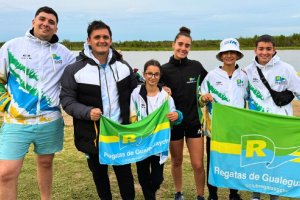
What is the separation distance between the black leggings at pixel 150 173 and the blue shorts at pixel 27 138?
1128 millimetres

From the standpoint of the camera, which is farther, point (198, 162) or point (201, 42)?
point (201, 42)

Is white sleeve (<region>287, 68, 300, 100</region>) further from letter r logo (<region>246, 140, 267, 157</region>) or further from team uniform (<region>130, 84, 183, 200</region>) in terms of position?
team uniform (<region>130, 84, 183, 200</region>)

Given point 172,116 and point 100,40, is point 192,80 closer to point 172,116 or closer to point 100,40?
point 172,116

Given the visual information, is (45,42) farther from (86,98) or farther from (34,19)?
(86,98)

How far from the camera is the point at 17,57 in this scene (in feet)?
14.0

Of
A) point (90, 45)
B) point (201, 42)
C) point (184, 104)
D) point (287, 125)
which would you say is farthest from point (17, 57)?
point (201, 42)

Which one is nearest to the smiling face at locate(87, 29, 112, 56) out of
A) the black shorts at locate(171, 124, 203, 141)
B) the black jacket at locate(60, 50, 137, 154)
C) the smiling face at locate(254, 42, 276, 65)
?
the black jacket at locate(60, 50, 137, 154)

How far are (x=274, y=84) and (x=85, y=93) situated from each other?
8.08ft

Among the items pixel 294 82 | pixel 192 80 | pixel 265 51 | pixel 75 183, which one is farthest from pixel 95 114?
pixel 75 183

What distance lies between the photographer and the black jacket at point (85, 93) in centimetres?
414

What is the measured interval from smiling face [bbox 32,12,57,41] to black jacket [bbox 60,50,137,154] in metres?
0.49

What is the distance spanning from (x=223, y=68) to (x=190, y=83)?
1.65 ft

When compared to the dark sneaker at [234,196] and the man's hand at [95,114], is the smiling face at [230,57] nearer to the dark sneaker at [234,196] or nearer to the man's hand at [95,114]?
the man's hand at [95,114]

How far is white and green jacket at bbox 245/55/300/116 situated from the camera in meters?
4.67
